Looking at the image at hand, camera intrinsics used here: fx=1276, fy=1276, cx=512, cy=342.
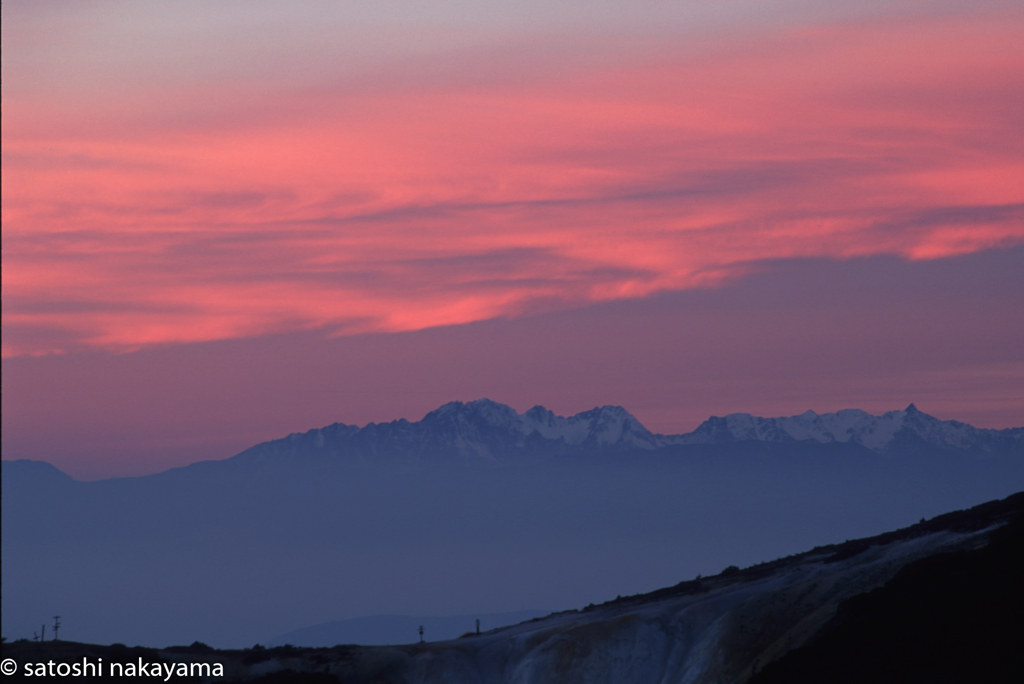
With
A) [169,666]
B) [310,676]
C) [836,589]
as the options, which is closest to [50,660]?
[169,666]

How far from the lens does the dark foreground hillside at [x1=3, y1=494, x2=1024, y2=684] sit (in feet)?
280

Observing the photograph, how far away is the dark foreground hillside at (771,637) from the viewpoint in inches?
3359

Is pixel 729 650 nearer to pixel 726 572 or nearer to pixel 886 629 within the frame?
pixel 886 629

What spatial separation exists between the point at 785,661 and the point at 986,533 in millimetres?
20735

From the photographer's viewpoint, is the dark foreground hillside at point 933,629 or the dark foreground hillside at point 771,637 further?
the dark foreground hillside at point 771,637

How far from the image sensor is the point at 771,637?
326ft

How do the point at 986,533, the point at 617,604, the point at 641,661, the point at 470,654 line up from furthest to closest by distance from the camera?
1. the point at 617,604
2. the point at 470,654
3. the point at 641,661
4. the point at 986,533

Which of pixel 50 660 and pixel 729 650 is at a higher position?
pixel 50 660

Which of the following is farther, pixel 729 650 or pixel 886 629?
pixel 729 650

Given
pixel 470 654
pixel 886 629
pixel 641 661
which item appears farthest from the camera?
pixel 470 654

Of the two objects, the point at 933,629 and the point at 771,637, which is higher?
the point at 771,637

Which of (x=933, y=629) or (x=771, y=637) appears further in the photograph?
(x=771, y=637)

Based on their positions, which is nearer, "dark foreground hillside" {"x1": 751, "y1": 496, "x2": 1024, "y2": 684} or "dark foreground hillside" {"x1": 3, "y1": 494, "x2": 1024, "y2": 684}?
"dark foreground hillside" {"x1": 751, "y1": 496, "x2": 1024, "y2": 684}

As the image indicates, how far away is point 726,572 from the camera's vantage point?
132125 millimetres
